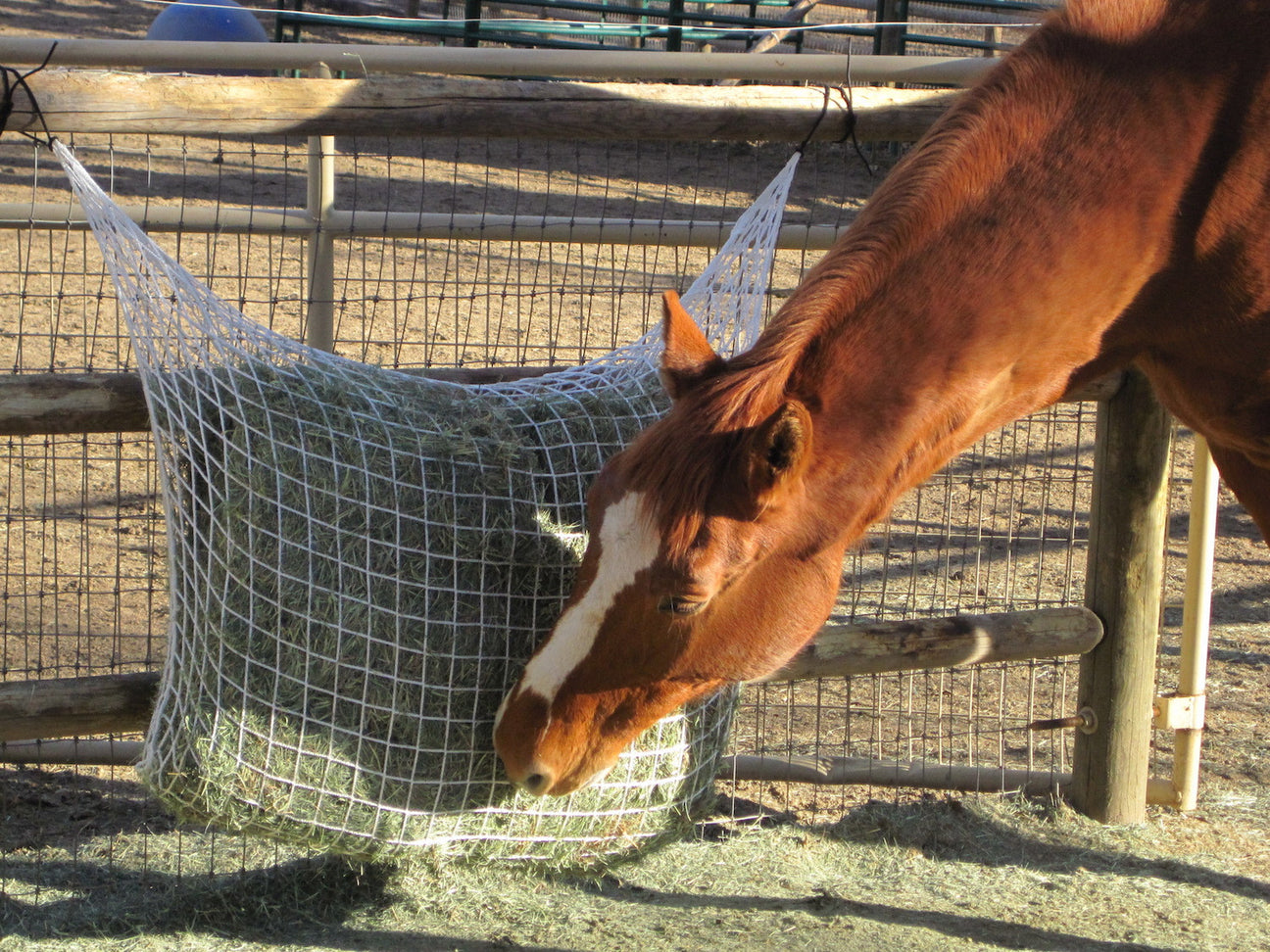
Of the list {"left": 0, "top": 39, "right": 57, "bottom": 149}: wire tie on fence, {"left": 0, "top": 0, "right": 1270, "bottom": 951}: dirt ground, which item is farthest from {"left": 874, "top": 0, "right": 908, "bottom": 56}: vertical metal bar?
{"left": 0, "top": 39, "right": 57, "bottom": 149}: wire tie on fence

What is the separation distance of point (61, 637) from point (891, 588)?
124 inches

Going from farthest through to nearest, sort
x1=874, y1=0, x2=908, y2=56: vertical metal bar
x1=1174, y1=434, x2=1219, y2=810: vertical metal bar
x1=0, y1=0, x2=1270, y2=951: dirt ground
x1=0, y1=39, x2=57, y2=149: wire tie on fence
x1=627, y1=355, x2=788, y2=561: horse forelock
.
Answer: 1. x1=874, y1=0, x2=908, y2=56: vertical metal bar
2. x1=1174, y1=434, x2=1219, y2=810: vertical metal bar
3. x1=0, y1=0, x2=1270, y2=951: dirt ground
4. x1=0, y1=39, x2=57, y2=149: wire tie on fence
5. x1=627, y1=355, x2=788, y2=561: horse forelock

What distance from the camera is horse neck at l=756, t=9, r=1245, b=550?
212cm

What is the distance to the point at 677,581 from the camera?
210cm

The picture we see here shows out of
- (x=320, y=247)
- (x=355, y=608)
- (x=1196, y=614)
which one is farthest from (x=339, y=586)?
(x=1196, y=614)

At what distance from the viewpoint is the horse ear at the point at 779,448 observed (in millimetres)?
1942

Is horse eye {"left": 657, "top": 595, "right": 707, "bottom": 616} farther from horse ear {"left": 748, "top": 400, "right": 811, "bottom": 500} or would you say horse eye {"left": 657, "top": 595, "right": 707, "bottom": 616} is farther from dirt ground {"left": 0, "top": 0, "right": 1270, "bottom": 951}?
dirt ground {"left": 0, "top": 0, "right": 1270, "bottom": 951}

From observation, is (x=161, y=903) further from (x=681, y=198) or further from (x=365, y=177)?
(x=681, y=198)

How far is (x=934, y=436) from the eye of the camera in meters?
2.21

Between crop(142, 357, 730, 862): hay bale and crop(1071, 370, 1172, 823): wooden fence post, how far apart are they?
5.59 feet

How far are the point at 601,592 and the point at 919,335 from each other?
0.71 metres

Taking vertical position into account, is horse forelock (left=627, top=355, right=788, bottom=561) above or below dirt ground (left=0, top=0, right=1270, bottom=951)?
above

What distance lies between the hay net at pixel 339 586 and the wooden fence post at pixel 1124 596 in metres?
1.66

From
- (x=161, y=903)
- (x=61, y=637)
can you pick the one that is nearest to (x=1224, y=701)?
(x=161, y=903)
